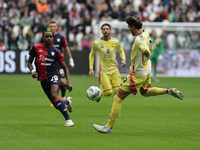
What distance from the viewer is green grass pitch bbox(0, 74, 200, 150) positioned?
728 cm

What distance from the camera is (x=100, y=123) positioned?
381 inches

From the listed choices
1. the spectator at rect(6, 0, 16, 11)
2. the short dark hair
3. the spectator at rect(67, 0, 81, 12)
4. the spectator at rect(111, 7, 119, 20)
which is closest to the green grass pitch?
the short dark hair

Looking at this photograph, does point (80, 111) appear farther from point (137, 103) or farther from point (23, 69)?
point (23, 69)

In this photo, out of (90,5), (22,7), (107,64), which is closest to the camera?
(107,64)

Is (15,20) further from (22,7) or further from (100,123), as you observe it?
(100,123)

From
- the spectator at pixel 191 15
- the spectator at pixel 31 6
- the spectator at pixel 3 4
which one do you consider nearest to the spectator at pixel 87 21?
the spectator at pixel 31 6

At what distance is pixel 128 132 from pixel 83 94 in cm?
823

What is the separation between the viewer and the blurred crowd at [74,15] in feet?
86.4

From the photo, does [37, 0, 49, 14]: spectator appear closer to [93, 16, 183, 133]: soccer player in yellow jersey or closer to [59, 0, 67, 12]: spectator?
[59, 0, 67, 12]: spectator

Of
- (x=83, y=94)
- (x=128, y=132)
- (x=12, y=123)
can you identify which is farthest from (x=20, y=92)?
(x=128, y=132)

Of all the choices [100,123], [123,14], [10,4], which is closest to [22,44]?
[10,4]

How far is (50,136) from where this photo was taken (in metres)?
7.98

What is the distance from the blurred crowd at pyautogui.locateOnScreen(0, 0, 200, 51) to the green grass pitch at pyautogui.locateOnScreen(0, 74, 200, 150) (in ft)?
36.6

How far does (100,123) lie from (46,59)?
1.74 meters
